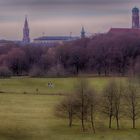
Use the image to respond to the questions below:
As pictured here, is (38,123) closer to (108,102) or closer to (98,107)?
(98,107)

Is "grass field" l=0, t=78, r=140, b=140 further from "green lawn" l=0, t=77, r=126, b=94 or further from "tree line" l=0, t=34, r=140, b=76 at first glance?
"tree line" l=0, t=34, r=140, b=76

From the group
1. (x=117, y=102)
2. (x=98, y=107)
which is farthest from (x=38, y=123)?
(x=117, y=102)

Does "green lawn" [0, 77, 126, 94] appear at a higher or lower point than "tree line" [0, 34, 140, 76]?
lower

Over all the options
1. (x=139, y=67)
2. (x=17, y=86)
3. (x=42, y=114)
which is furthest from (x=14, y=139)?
(x=139, y=67)

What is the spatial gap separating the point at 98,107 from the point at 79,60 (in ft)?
232

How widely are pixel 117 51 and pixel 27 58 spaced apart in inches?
979

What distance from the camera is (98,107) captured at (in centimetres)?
4600

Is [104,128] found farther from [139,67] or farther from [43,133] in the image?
[139,67]

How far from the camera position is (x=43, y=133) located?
40.1 metres

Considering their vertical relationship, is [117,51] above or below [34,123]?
above

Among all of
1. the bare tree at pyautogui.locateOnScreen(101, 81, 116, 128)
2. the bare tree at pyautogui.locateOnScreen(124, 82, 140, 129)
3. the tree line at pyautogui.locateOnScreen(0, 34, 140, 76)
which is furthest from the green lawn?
the bare tree at pyautogui.locateOnScreen(101, 81, 116, 128)

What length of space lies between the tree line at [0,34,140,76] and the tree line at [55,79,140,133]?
53688 mm

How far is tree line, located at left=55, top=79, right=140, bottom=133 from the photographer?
4422 cm

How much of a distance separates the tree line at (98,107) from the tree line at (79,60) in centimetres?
5369
